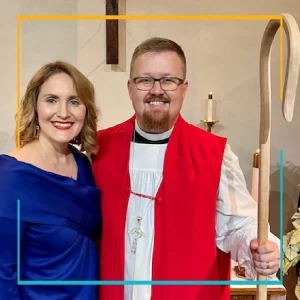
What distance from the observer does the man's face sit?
68 cm

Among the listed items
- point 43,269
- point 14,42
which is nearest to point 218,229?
point 43,269

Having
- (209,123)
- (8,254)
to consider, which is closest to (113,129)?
(209,123)

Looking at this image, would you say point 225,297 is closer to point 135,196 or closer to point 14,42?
point 135,196

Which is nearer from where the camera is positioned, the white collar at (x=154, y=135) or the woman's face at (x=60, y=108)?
the woman's face at (x=60, y=108)

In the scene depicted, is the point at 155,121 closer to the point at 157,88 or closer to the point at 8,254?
the point at 157,88

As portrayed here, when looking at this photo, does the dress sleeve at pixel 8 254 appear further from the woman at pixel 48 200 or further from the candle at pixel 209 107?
the candle at pixel 209 107

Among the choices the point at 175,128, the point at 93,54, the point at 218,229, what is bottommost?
the point at 218,229

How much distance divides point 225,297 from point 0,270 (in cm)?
39

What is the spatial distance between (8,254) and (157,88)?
0.34 m

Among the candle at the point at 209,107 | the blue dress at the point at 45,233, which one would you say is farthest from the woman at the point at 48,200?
the candle at the point at 209,107

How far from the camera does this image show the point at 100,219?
2.41 feet

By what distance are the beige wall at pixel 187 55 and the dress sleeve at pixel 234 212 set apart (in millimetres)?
41

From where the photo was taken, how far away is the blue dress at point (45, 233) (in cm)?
64

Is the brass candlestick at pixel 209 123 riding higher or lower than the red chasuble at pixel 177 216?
higher
